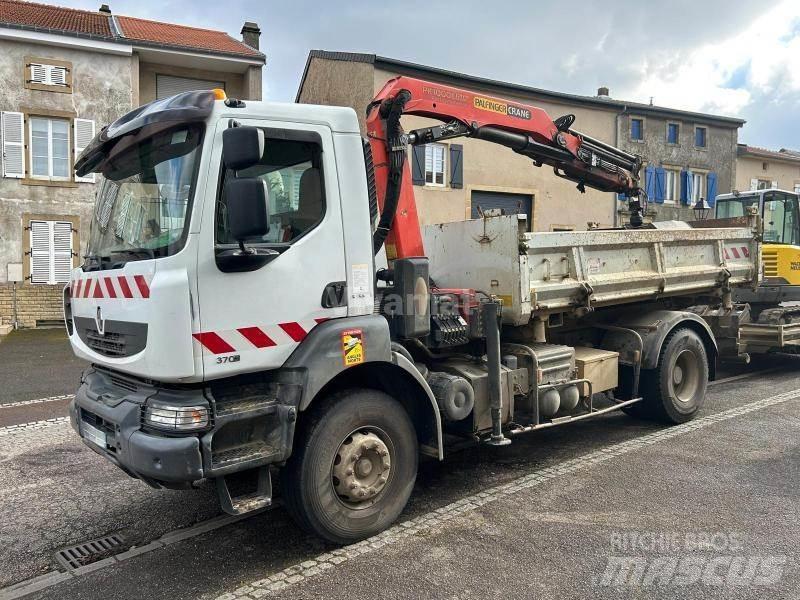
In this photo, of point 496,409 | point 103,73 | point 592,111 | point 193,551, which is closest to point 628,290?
point 496,409

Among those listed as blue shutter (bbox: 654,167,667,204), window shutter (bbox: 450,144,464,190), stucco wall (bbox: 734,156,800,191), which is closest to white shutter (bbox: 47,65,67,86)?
window shutter (bbox: 450,144,464,190)

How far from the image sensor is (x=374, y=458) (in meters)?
3.94

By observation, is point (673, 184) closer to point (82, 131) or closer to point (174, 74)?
point (174, 74)

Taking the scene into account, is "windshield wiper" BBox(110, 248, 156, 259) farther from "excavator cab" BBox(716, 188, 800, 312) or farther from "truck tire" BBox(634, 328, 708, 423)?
"excavator cab" BBox(716, 188, 800, 312)

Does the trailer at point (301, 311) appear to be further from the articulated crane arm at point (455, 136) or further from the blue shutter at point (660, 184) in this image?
the blue shutter at point (660, 184)

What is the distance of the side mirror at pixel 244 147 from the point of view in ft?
10.5

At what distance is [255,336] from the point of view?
11.5ft

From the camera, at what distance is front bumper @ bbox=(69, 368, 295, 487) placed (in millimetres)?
3152

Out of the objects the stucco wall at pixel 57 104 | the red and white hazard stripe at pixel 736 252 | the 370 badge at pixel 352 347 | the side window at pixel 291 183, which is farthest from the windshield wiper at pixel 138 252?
the stucco wall at pixel 57 104

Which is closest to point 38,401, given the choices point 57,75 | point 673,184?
point 57,75

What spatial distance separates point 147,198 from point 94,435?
4.90 ft

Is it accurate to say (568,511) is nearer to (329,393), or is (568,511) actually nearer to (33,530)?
(329,393)

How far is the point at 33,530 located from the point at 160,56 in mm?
18888

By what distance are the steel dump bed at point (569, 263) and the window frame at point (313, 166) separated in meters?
1.81
